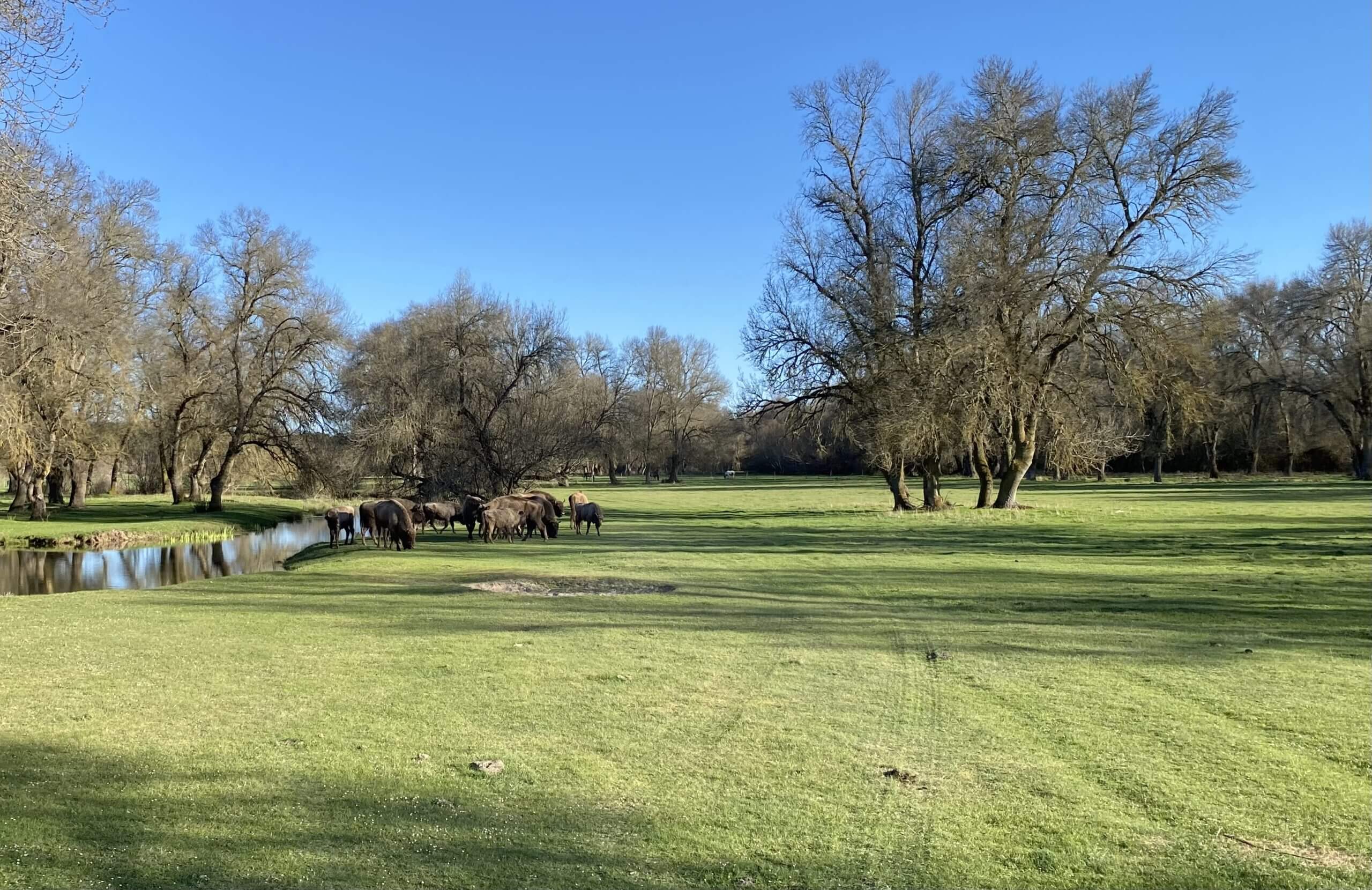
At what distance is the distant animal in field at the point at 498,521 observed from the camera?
25.5 m

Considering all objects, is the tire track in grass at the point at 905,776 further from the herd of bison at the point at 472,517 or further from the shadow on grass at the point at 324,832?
the herd of bison at the point at 472,517

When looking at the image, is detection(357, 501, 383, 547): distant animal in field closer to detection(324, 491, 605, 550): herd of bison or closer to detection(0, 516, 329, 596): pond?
detection(324, 491, 605, 550): herd of bison

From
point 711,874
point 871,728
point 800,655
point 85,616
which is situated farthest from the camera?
point 85,616

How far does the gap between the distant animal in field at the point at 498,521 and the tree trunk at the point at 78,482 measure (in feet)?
75.2

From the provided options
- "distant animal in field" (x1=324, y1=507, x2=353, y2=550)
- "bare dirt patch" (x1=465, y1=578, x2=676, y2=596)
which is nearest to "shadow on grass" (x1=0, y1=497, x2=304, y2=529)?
"distant animal in field" (x1=324, y1=507, x2=353, y2=550)

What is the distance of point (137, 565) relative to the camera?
24812 mm

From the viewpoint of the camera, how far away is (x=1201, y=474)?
7256cm

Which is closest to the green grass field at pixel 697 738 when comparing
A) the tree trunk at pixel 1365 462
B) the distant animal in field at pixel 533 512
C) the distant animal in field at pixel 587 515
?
the distant animal in field at pixel 533 512

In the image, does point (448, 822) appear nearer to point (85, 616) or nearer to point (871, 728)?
point (871, 728)

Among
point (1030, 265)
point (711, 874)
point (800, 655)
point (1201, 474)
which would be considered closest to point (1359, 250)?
point (1201, 474)

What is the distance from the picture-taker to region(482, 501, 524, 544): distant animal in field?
25.5m

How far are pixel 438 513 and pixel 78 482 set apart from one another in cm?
2193

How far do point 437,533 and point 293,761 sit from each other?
952 inches

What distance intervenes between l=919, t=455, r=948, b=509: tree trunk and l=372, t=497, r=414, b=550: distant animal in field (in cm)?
2019
